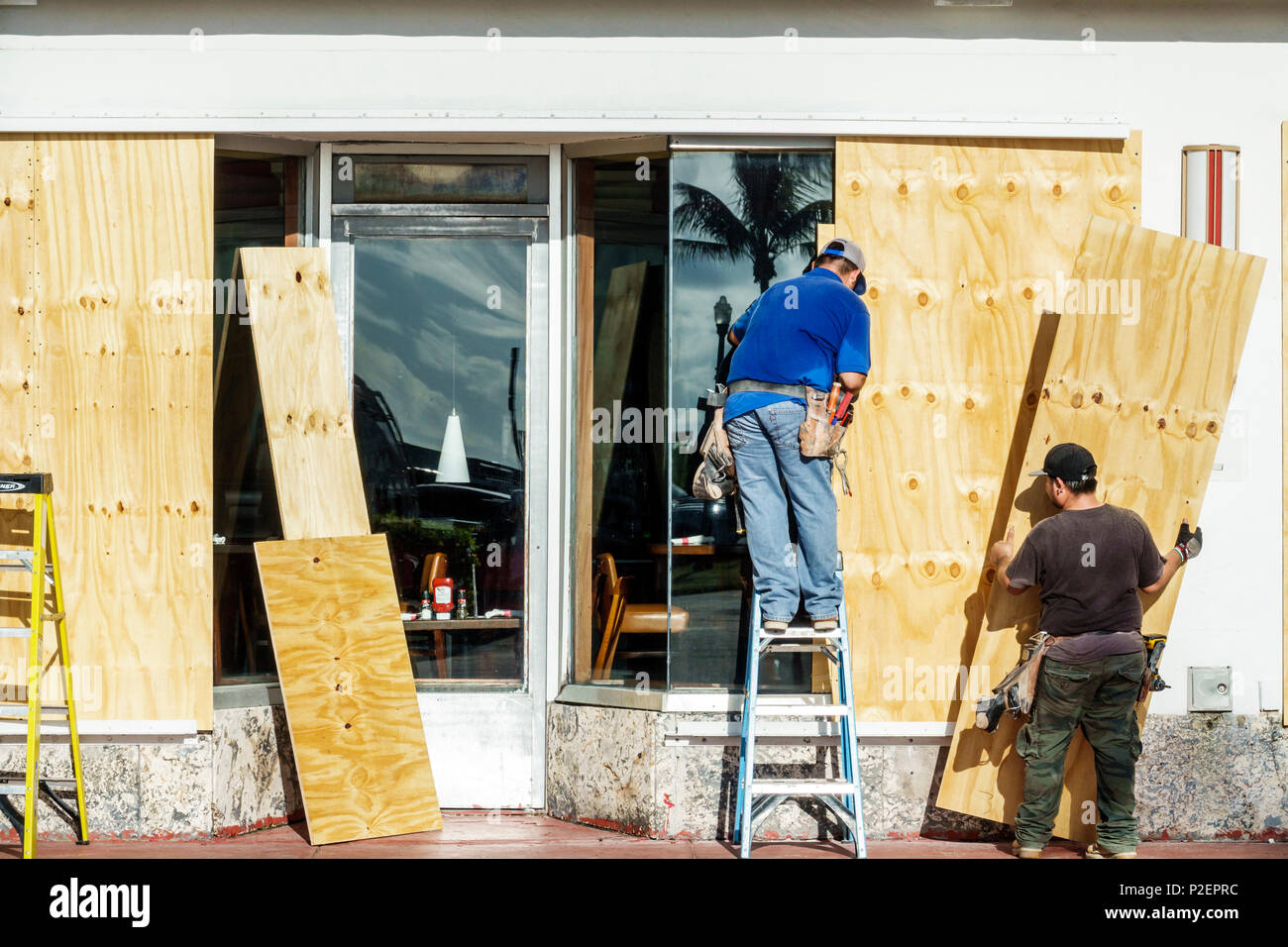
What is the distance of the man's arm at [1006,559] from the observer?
6262 millimetres

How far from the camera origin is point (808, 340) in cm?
628

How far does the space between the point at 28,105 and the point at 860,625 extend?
16.6 feet

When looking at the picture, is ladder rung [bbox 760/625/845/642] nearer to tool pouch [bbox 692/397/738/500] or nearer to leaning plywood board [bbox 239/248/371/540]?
tool pouch [bbox 692/397/738/500]

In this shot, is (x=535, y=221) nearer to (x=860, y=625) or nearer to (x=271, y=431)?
(x=271, y=431)

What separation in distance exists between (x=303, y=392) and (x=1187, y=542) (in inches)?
177

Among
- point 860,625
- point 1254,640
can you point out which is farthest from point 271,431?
point 1254,640

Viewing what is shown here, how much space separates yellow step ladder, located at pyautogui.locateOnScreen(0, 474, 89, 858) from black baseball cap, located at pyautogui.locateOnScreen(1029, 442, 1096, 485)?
4810 millimetres

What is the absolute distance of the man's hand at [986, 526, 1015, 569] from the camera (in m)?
6.47

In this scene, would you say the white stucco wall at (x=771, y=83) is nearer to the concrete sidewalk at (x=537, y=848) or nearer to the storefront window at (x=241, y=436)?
the storefront window at (x=241, y=436)

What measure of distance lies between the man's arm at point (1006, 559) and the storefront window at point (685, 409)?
1112mm

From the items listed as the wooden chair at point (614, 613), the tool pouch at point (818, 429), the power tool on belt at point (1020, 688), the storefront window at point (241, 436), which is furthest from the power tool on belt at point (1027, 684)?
the storefront window at point (241, 436)

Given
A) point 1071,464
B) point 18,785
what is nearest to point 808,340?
point 1071,464

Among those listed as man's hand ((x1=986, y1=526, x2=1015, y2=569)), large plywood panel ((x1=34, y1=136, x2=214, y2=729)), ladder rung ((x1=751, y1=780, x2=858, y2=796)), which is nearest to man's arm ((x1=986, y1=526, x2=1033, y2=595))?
man's hand ((x1=986, y1=526, x2=1015, y2=569))
